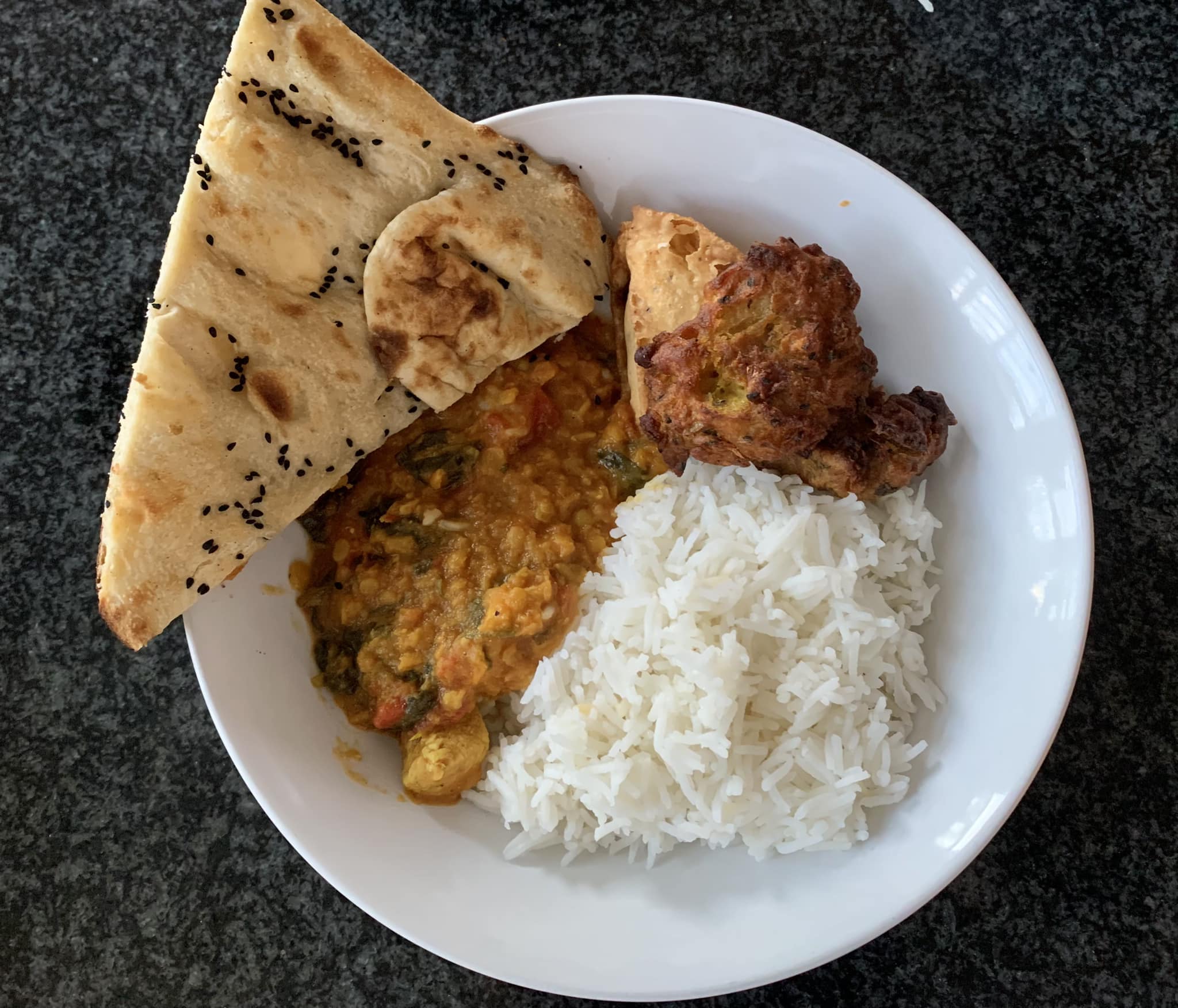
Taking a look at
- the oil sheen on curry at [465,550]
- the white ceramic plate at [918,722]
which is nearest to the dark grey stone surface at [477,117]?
the white ceramic plate at [918,722]

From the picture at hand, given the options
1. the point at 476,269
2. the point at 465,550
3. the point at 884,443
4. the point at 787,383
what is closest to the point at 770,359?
the point at 787,383

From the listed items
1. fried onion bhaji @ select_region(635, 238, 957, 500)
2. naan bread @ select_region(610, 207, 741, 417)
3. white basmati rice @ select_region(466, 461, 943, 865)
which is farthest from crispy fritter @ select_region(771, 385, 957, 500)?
naan bread @ select_region(610, 207, 741, 417)

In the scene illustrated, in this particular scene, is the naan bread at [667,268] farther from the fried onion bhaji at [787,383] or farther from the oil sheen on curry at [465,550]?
the oil sheen on curry at [465,550]

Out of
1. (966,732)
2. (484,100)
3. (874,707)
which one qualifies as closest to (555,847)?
(874,707)

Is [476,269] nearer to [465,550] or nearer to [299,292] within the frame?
[299,292]

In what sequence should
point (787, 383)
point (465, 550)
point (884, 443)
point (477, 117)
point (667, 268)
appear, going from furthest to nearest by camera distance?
point (477, 117) < point (465, 550) < point (667, 268) < point (884, 443) < point (787, 383)

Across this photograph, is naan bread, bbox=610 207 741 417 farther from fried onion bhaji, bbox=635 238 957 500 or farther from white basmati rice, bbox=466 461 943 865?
white basmati rice, bbox=466 461 943 865
